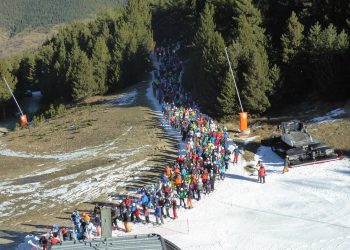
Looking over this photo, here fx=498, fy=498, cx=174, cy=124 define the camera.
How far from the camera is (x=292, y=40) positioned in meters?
47.0

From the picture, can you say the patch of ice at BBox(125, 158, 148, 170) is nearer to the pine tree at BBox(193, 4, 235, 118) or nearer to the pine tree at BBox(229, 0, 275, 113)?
the pine tree at BBox(193, 4, 235, 118)

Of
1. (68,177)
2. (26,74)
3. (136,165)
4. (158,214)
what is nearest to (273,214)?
(158,214)

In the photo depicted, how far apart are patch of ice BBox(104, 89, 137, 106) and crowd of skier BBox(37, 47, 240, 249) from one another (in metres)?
19.0

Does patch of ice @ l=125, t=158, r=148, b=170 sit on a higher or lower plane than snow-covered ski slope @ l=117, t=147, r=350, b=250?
higher

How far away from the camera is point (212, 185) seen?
1150 inches

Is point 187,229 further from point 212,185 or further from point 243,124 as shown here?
point 243,124

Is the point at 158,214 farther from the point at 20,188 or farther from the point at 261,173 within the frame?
the point at 20,188

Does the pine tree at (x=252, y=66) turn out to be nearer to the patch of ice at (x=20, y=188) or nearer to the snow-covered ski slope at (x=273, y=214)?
the snow-covered ski slope at (x=273, y=214)

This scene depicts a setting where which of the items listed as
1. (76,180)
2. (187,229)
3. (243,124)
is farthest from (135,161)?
(187,229)

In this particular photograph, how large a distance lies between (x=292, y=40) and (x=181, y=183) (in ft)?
79.7

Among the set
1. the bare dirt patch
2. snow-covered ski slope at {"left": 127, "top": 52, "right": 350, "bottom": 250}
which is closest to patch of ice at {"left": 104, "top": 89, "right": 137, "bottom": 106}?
the bare dirt patch

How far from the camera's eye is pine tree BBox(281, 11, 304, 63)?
154 ft

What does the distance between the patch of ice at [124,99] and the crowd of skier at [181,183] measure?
19.0m

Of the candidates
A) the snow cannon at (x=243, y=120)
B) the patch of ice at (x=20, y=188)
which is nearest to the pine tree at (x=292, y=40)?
the snow cannon at (x=243, y=120)
